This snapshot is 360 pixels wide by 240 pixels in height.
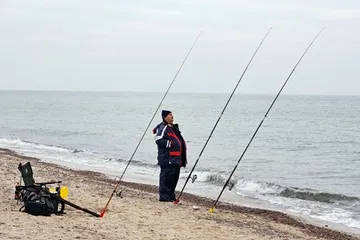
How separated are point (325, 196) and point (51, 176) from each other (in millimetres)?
7586

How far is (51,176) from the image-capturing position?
13.6m

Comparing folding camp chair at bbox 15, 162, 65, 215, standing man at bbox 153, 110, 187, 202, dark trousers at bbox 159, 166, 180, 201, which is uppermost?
standing man at bbox 153, 110, 187, 202

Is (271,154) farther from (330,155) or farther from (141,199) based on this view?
(141,199)

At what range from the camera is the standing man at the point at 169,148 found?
9250mm

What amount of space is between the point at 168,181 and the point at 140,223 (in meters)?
1.94

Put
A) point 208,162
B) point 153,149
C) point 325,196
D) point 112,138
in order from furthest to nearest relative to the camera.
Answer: point 112,138, point 153,149, point 208,162, point 325,196

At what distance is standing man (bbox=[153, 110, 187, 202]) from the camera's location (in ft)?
30.3

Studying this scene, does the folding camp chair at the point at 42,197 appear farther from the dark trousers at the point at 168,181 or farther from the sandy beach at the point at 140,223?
the dark trousers at the point at 168,181

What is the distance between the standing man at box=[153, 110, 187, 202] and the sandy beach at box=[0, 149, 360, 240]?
0.55 m

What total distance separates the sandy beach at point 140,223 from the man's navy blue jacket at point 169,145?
0.83 metres

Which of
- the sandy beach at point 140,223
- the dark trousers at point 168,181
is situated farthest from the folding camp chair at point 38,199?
the dark trousers at point 168,181

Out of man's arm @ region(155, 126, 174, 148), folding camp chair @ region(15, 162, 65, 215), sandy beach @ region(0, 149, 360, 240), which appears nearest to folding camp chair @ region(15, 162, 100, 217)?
folding camp chair @ region(15, 162, 65, 215)

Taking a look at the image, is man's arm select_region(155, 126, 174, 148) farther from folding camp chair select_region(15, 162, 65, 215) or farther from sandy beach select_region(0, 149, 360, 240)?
folding camp chair select_region(15, 162, 65, 215)

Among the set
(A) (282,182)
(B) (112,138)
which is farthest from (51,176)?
(B) (112,138)
